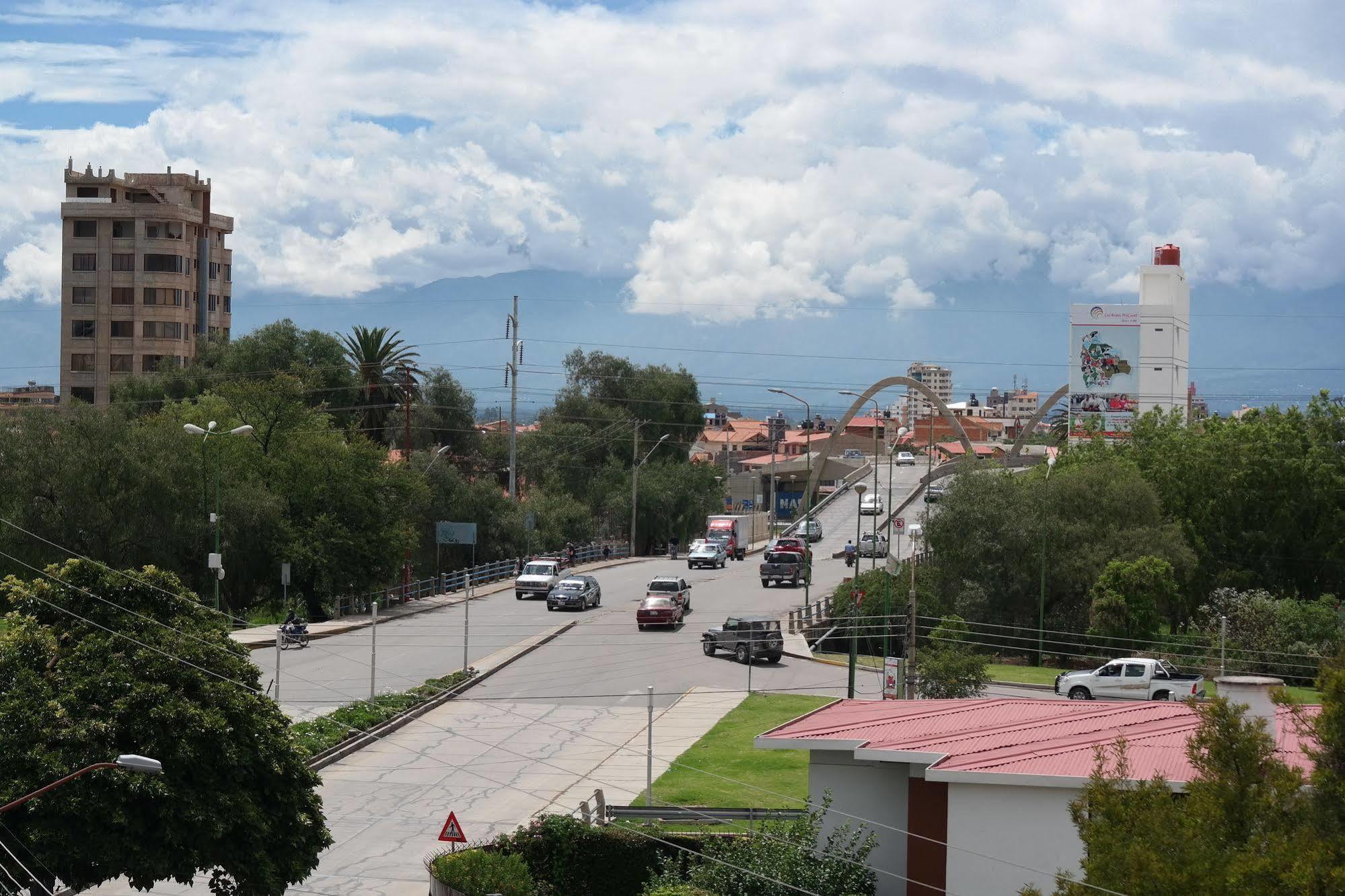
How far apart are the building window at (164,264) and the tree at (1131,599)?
82.5 metres

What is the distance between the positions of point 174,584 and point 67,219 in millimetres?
98748

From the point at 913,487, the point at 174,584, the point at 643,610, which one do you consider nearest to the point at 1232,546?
the point at 643,610

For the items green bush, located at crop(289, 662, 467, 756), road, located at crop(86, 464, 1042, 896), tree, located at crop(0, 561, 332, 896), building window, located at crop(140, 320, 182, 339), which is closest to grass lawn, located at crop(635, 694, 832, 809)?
road, located at crop(86, 464, 1042, 896)

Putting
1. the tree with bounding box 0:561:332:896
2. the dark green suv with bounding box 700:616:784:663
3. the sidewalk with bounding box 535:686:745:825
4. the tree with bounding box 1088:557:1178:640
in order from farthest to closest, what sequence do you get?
the tree with bounding box 1088:557:1178:640
the dark green suv with bounding box 700:616:784:663
the sidewalk with bounding box 535:686:745:825
the tree with bounding box 0:561:332:896

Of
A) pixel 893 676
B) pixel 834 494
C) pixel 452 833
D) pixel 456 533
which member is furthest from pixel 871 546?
pixel 452 833

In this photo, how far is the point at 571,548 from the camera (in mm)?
81062

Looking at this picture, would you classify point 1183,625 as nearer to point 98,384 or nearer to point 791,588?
point 791,588

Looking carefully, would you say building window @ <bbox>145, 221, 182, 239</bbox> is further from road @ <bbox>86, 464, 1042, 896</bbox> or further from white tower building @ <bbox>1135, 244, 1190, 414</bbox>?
white tower building @ <bbox>1135, 244, 1190, 414</bbox>

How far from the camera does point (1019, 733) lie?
21000 mm

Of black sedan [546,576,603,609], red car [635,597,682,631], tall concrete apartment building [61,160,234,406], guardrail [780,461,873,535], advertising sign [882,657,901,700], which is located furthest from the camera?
tall concrete apartment building [61,160,234,406]

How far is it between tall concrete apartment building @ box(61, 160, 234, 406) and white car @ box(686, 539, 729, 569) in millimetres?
52013

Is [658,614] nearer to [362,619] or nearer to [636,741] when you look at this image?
[362,619]

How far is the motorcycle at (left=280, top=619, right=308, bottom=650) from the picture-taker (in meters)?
45.5

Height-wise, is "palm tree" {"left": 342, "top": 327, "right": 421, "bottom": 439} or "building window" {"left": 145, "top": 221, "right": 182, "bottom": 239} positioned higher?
"building window" {"left": 145, "top": 221, "right": 182, "bottom": 239}
